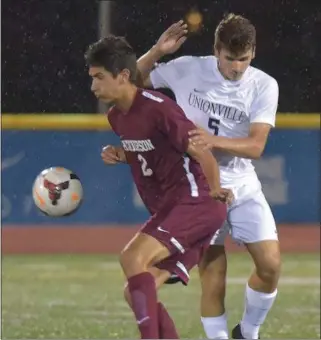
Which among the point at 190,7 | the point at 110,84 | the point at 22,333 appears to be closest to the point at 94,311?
the point at 22,333

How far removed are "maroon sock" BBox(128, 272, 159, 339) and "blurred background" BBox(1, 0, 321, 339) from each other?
198 centimetres

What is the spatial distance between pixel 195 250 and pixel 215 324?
41.3 inches

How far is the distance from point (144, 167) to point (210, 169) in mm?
351

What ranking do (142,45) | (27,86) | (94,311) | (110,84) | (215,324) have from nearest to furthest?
(110,84) → (215,324) → (94,311) → (142,45) → (27,86)

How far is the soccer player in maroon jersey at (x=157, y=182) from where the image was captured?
550 cm

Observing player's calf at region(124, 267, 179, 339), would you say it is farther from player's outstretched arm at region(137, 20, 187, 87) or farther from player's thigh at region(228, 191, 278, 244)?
player's outstretched arm at region(137, 20, 187, 87)

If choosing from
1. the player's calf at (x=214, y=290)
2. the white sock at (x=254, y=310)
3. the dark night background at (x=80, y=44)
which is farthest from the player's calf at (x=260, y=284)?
the dark night background at (x=80, y=44)

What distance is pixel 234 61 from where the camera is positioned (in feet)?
19.9

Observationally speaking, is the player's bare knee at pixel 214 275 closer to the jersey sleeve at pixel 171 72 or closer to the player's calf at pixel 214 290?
the player's calf at pixel 214 290

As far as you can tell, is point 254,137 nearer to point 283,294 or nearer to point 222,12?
point 283,294

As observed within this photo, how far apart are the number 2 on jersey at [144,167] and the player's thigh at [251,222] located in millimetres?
914

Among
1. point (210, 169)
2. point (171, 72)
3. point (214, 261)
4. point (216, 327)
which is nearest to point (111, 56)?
point (210, 169)

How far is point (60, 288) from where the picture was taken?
9898 millimetres

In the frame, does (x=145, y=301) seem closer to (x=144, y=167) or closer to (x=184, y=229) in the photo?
(x=184, y=229)
